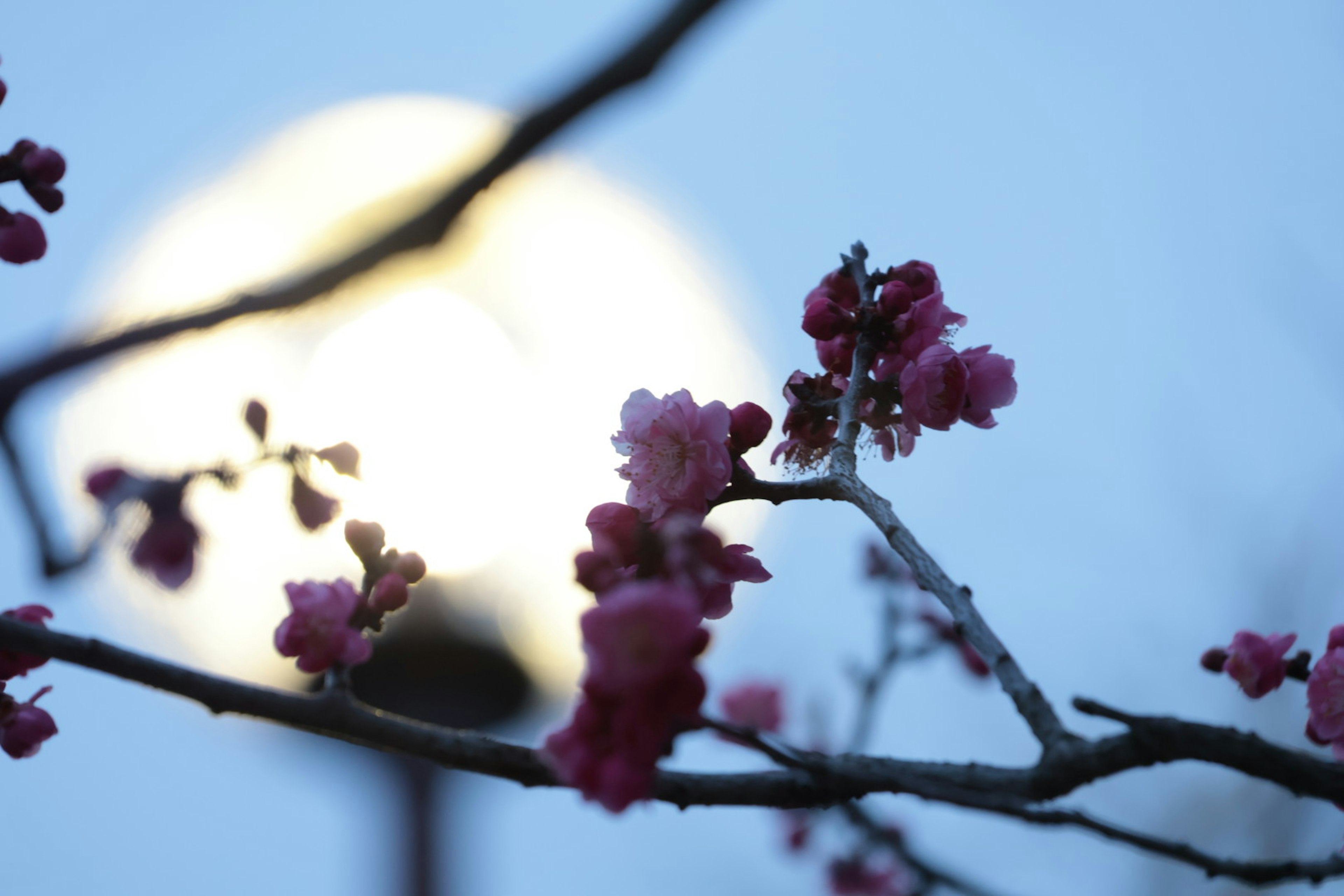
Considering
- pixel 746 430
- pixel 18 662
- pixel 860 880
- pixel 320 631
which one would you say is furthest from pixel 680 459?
pixel 860 880

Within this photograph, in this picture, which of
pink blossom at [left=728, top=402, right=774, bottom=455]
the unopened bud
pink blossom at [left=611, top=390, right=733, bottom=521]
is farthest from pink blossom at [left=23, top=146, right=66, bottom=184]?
the unopened bud

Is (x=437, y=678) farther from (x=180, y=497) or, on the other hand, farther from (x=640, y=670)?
(x=640, y=670)

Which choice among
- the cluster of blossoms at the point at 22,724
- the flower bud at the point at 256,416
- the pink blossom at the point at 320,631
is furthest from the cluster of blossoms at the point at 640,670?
the cluster of blossoms at the point at 22,724

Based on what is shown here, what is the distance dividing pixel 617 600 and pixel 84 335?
1113 millimetres

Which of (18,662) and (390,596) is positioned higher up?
(390,596)

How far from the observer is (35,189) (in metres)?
1.71

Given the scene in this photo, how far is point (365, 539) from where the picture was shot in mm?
1643

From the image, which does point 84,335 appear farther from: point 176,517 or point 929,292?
point 929,292

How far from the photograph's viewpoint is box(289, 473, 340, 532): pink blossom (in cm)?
174

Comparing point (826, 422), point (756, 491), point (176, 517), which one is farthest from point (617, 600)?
point (176, 517)

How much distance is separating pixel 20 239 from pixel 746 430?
4.31ft

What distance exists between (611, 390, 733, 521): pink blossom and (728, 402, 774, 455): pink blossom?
3 cm

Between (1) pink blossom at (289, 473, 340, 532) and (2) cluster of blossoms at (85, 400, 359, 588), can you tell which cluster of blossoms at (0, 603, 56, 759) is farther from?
(1) pink blossom at (289, 473, 340, 532)

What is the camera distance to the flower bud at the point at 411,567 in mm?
1704
